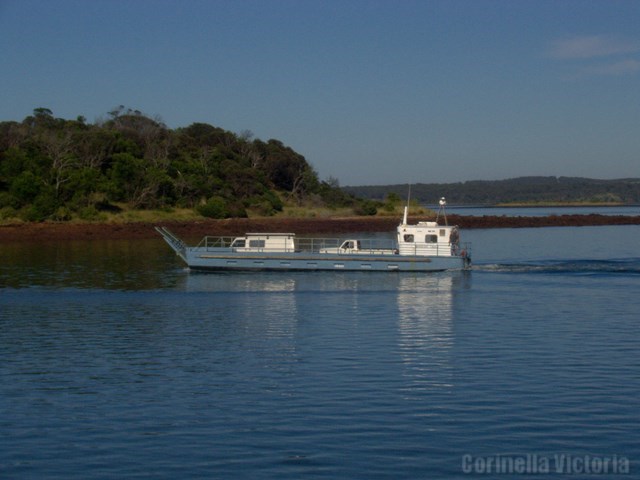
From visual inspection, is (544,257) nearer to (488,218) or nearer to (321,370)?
(321,370)

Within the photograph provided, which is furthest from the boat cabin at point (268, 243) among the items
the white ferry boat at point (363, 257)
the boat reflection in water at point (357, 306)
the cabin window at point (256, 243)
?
the boat reflection in water at point (357, 306)

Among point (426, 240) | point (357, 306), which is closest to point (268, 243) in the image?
point (426, 240)

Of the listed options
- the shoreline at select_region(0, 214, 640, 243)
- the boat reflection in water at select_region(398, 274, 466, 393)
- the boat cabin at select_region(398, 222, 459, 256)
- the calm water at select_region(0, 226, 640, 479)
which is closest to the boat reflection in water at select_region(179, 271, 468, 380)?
the boat reflection in water at select_region(398, 274, 466, 393)

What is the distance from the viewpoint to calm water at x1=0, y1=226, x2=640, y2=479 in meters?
15.5

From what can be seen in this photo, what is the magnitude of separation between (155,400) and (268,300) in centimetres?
1877

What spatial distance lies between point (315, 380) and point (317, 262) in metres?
28.8

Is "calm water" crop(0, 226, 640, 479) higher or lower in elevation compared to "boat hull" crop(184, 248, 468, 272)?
lower

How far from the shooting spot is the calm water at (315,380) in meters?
15.5

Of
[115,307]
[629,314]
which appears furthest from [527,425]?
[115,307]

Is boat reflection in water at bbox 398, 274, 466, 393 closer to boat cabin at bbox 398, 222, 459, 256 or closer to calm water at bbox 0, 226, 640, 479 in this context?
calm water at bbox 0, 226, 640, 479

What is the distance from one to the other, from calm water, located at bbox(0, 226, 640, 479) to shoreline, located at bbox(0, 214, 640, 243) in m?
37.6

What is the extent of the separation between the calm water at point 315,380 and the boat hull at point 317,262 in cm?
685

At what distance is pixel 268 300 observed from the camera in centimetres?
3816

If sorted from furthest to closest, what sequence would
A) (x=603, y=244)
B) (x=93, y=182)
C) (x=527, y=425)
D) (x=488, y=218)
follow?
1. (x=488, y=218)
2. (x=93, y=182)
3. (x=603, y=244)
4. (x=527, y=425)
